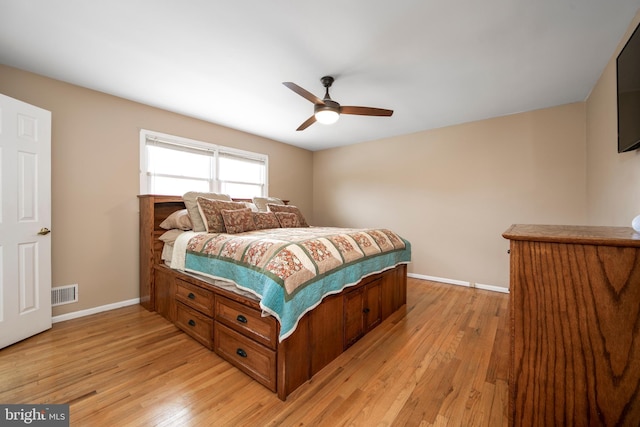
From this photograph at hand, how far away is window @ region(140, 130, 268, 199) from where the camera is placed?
10.7ft

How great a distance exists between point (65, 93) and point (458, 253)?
5367 mm

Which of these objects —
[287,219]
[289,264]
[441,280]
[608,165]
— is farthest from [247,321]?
[608,165]

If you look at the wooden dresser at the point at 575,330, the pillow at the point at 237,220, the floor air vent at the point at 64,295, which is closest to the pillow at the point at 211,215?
the pillow at the point at 237,220

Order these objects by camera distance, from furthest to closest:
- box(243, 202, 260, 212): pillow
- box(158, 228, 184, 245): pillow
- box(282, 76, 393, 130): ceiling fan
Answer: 1. box(243, 202, 260, 212): pillow
2. box(158, 228, 184, 245): pillow
3. box(282, 76, 393, 130): ceiling fan

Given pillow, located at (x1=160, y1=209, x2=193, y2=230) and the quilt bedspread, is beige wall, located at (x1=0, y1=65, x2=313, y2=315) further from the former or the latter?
the quilt bedspread

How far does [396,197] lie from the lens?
4578mm

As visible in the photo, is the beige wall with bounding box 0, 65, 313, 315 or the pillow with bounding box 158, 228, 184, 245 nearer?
the beige wall with bounding box 0, 65, 313, 315

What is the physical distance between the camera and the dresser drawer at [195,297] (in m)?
2.14

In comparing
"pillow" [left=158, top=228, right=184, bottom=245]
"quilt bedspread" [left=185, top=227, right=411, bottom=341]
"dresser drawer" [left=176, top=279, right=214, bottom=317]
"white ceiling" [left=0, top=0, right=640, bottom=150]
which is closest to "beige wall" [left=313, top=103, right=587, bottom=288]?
"white ceiling" [left=0, top=0, right=640, bottom=150]

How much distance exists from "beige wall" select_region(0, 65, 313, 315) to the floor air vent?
0.05 metres

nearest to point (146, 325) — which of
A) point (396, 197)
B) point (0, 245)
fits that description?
point (0, 245)

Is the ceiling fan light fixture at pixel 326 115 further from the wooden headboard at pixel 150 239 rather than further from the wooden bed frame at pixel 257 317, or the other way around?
the wooden headboard at pixel 150 239

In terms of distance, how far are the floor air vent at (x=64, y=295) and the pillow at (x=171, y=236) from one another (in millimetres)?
979

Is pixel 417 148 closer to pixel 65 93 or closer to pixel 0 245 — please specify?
pixel 65 93
